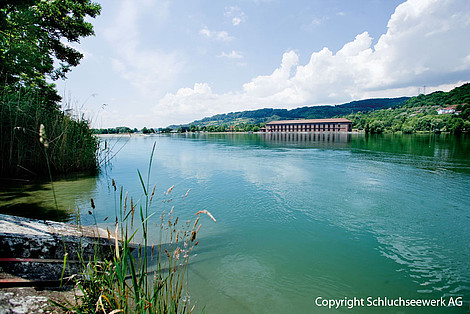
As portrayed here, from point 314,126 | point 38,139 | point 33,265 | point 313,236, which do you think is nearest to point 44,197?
point 38,139

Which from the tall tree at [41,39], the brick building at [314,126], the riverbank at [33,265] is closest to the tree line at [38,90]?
the tall tree at [41,39]

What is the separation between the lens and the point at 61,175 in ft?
36.5

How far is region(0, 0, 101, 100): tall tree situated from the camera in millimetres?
11141

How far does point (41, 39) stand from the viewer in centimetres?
1434

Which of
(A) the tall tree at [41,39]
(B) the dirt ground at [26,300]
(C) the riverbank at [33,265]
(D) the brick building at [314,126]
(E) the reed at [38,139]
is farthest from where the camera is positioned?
(D) the brick building at [314,126]

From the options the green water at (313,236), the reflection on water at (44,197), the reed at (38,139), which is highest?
the reed at (38,139)

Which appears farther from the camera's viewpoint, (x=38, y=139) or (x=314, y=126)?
(x=314, y=126)

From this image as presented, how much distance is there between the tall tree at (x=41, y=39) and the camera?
11141mm

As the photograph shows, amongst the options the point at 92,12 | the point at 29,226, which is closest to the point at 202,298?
the point at 29,226

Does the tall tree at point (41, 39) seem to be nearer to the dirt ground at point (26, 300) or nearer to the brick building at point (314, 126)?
the dirt ground at point (26, 300)

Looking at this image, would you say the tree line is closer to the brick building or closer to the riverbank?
the riverbank

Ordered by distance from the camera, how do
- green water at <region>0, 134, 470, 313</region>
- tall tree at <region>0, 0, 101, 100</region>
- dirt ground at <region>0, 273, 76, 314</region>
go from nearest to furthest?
dirt ground at <region>0, 273, 76, 314</region> < green water at <region>0, 134, 470, 313</region> < tall tree at <region>0, 0, 101, 100</region>

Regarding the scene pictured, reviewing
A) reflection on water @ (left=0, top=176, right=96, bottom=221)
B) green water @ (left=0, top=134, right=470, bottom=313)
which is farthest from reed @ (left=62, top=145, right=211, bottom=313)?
reflection on water @ (left=0, top=176, right=96, bottom=221)

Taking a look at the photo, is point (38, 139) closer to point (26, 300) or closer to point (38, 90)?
point (38, 90)
